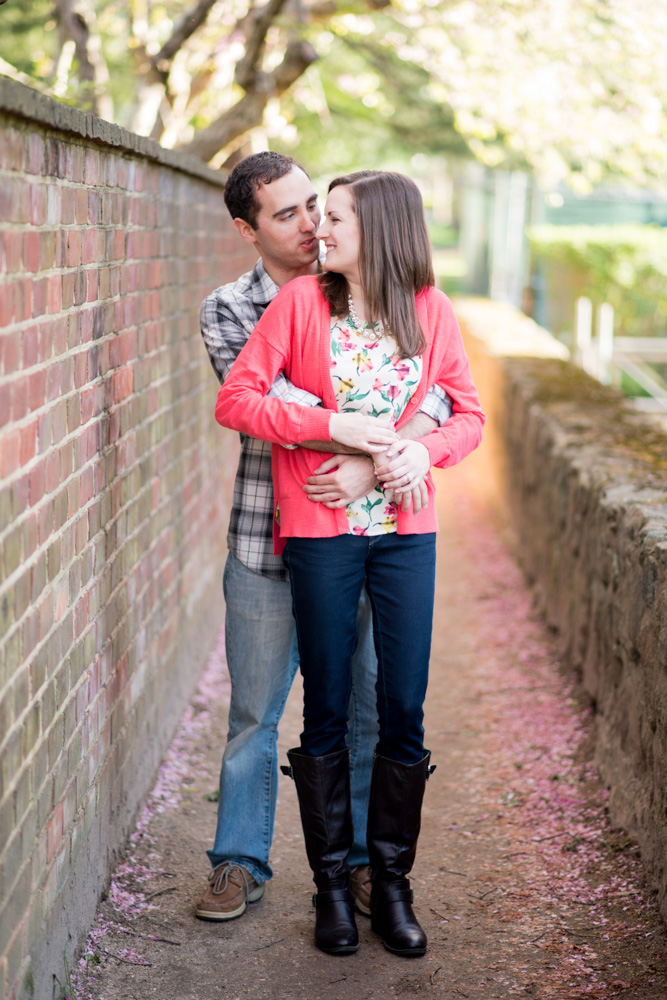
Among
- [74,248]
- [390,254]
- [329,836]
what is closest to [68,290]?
[74,248]

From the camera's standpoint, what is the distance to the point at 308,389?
2727 mm

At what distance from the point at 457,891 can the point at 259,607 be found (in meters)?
1.09

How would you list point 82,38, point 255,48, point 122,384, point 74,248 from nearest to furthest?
point 74,248
point 122,384
point 255,48
point 82,38


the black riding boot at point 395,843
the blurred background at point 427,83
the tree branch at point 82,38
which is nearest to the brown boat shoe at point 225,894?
the black riding boot at point 395,843

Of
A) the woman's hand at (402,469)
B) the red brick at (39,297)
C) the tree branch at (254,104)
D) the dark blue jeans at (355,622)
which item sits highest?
the tree branch at (254,104)

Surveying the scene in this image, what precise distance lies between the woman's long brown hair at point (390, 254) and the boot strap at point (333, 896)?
1409 mm

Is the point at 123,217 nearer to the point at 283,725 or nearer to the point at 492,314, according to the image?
the point at 283,725

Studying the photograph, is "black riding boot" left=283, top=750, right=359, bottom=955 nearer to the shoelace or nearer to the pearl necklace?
the shoelace

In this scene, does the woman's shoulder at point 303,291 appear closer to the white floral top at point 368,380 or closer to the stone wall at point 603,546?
the white floral top at point 368,380

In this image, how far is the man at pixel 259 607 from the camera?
2.89m

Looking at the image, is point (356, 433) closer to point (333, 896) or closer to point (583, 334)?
point (333, 896)

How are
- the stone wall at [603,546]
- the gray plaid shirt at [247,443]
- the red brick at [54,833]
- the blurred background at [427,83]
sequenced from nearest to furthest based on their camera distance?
the red brick at [54,833]
the gray plaid shirt at [247,443]
the stone wall at [603,546]
the blurred background at [427,83]

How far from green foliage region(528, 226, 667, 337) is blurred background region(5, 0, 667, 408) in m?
0.03

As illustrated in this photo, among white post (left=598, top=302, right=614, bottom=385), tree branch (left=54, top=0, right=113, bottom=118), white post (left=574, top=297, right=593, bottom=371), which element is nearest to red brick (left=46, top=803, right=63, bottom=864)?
tree branch (left=54, top=0, right=113, bottom=118)
